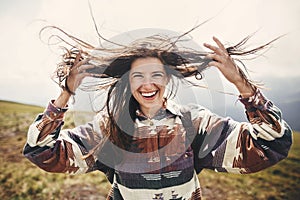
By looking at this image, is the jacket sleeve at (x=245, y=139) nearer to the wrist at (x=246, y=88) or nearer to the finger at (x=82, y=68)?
the wrist at (x=246, y=88)

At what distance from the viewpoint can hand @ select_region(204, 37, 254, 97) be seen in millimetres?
1729

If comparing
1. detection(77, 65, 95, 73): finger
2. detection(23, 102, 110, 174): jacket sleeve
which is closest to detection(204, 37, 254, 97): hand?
detection(77, 65, 95, 73): finger

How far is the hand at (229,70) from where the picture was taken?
68.1 inches

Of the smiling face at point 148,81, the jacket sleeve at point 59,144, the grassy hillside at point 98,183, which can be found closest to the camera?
the jacket sleeve at point 59,144

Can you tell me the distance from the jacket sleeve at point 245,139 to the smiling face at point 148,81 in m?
0.22

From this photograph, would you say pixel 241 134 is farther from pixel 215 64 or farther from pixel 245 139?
pixel 215 64

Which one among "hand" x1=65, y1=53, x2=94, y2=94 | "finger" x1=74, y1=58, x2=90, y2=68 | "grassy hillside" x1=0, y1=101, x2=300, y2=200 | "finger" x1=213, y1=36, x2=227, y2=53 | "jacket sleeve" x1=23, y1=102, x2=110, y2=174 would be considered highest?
"finger" x1=213, y1=36, x2=227, y2=53

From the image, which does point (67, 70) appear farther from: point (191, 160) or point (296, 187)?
point (296, 187)

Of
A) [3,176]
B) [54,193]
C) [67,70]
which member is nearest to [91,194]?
[54,193]

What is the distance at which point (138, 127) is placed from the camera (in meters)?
2.03

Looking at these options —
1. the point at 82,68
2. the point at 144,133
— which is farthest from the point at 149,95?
the point at 82,68

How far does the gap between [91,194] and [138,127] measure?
2898mm

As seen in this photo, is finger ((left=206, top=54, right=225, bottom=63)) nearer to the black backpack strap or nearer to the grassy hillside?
the black backpack strap

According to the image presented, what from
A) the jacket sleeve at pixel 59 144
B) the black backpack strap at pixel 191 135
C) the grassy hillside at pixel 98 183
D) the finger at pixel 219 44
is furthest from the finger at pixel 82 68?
the grassy hillside at pixel 98 183
